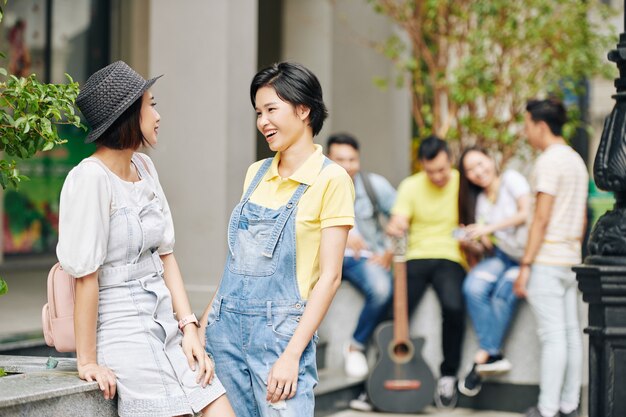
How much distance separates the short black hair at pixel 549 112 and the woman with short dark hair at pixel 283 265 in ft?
14.2

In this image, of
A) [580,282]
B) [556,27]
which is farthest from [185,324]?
[556,27]

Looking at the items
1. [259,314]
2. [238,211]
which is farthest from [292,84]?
[259,314]

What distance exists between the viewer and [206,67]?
9.31m

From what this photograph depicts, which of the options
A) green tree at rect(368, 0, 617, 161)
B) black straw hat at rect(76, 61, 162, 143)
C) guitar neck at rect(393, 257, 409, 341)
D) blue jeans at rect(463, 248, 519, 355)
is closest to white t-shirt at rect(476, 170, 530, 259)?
blue jeans at rect(463, 248, 519, 355)

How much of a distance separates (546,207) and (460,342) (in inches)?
60.2

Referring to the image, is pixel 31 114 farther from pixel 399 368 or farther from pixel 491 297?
pixel 491 297

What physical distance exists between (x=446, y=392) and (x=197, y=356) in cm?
511

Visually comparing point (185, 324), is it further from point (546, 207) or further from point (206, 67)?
point (206, 67)

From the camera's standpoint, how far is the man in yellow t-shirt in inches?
342

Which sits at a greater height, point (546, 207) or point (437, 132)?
point (437, 132)

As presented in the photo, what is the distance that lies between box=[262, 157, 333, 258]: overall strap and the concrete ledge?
2.41ft

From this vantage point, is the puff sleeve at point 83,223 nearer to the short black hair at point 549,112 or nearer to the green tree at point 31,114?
the green tree at point 31,114

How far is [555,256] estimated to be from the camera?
25.9 ft

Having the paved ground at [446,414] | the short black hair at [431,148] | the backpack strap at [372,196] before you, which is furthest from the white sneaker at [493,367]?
the short black hair at [431,148]
